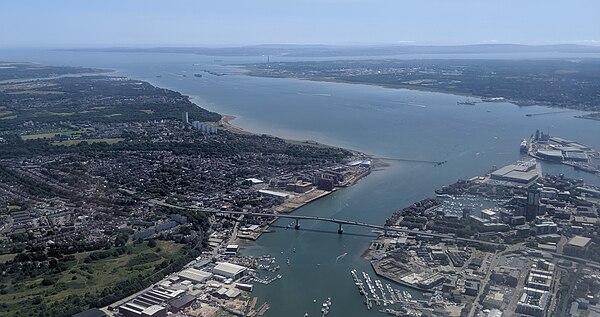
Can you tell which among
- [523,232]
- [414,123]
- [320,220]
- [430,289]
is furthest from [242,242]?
[414,123]

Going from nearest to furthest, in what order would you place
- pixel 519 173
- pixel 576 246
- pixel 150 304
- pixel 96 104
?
pixel 150 304
pixel 576 246
pixel 519 173
pixel 96 104

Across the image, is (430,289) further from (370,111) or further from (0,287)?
(370,111)

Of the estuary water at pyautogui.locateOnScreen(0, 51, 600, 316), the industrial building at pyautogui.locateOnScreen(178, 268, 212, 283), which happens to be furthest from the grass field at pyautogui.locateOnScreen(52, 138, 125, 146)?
the industrial building at pyautogui.locateOnScreen(178, 268, 212, 283)

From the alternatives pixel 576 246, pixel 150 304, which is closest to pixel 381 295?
pixel 150 304

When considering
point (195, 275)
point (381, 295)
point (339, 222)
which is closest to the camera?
point (381, 295)

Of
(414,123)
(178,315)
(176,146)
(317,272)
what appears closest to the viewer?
(178,315)

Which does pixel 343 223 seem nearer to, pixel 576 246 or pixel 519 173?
pixel 576 246
